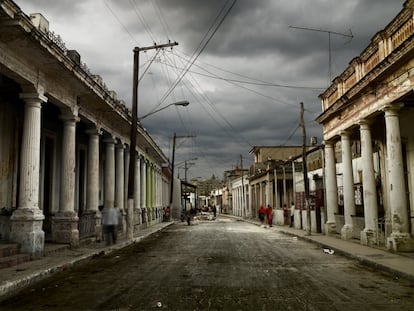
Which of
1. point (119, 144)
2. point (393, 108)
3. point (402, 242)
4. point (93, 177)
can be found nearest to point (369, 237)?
point (402, 242)

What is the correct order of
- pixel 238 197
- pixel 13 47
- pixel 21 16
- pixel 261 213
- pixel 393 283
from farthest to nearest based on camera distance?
pixel 238 197, pixel 261 213, pixel 13 47, pixel 21 16, pixel 393 283

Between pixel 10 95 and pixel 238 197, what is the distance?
5263cm

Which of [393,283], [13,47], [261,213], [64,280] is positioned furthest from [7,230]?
[261,213]

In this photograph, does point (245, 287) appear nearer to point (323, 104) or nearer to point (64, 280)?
point (64, 280)

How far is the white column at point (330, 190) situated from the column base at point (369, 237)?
14.7 feet

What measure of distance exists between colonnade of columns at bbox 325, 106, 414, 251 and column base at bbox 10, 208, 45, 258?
9.97m

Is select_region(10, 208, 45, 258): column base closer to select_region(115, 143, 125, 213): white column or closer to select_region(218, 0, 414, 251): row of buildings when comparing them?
select_region(218, 0, 414, 251): row of buildings

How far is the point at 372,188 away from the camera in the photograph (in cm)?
1513

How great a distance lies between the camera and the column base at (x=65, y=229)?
44.9 feet

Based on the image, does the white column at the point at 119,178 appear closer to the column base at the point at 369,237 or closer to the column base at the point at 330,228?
the column base at the point at 330,228

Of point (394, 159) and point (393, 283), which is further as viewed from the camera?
point (394, 159)

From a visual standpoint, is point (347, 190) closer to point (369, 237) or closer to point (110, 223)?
point (369, 237)

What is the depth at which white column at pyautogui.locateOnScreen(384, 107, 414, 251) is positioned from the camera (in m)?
12.5

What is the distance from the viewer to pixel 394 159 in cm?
1281
